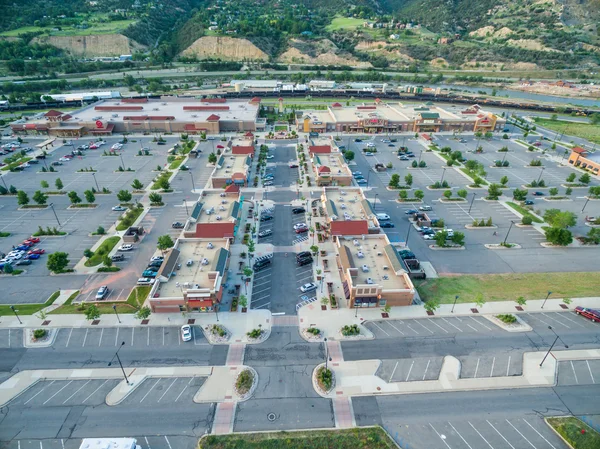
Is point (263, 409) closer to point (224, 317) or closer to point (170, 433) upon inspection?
point (170, 433)

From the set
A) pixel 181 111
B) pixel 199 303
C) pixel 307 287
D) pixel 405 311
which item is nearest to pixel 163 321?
pixel 199 303

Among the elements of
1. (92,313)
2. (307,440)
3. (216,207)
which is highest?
(216,207)

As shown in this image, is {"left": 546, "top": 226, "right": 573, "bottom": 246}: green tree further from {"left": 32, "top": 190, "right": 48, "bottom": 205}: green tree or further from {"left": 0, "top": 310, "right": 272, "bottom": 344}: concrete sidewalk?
{"left": 32, "top": 190, "right": 48, "bottom": 205}: green tree

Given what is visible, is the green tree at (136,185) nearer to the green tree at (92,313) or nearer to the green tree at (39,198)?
the green tree at (39,198)

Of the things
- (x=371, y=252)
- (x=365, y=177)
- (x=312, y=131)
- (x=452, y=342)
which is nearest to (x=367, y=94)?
(x=312, y=131)

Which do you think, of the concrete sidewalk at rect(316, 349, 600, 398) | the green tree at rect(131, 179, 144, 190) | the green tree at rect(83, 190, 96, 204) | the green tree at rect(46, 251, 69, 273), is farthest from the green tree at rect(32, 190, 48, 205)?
the concrete sidewalk at rect(316, 349, 600, 398)

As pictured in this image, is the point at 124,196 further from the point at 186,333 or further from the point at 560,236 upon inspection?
the point at 560,236
